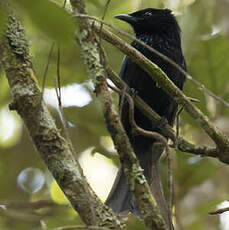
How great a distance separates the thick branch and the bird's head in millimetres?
2223

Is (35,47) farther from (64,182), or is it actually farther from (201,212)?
(64,182)

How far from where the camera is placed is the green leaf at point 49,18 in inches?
36.4

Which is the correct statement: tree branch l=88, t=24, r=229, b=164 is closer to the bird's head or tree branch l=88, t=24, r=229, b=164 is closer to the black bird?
the black bird

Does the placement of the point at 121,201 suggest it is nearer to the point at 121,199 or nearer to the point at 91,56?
the point at 121,199

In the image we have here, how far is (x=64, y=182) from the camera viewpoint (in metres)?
1.90

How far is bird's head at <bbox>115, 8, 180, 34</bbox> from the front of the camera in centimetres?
431

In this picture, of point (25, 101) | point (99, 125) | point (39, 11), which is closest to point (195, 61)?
point (99, 125)

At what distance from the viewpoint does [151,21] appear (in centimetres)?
432

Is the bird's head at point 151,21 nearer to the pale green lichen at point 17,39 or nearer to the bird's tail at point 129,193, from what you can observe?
the bird's tail at point 129,193

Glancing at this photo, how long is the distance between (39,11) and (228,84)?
3.13 m

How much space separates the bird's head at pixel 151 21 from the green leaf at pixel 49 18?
333 centimetres

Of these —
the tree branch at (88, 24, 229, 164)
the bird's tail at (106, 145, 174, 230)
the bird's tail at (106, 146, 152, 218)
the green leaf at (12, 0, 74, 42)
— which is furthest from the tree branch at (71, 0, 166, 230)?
the bird's tail at (106, 146, 152, 218)

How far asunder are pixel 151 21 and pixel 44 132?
258 centimetres

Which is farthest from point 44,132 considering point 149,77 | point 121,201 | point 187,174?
point 187,174
